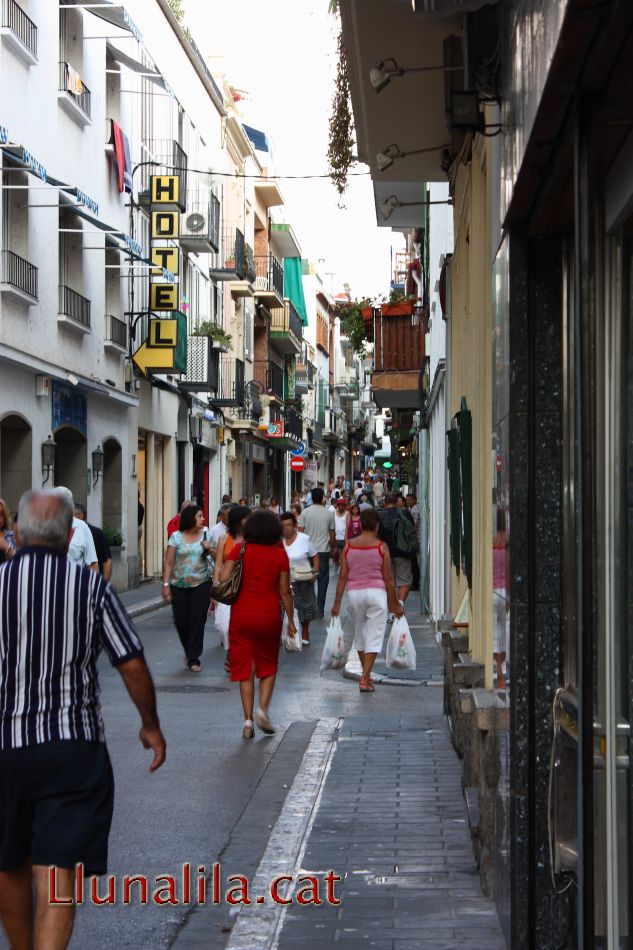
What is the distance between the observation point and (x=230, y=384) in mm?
42500

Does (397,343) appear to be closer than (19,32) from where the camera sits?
No

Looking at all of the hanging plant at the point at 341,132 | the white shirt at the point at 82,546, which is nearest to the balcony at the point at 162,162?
the white shirt at the point at 82,546

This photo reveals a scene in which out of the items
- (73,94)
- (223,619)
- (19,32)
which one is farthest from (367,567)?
(73,94)

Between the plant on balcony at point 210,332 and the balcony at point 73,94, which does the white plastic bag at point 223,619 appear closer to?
the balcony at point 73,94

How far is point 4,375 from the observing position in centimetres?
1989

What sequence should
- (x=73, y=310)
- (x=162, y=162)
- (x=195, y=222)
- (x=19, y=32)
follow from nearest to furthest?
1. (x=19, y=32)
2. (x=73, y=310)
3. (x=162, y=162)
4. (x=195, y=222)

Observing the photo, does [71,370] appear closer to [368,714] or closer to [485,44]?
[368,714]

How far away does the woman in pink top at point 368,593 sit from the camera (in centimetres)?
1362

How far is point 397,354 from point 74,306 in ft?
20.1

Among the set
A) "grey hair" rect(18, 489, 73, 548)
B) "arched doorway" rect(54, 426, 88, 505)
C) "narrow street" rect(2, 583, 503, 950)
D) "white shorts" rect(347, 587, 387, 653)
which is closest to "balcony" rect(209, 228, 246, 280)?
"arched doorway" rect(54, 426, 88, 505)

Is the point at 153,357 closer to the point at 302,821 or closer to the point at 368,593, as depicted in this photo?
the point at 368,593

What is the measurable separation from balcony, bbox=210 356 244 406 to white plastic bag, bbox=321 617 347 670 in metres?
27.2

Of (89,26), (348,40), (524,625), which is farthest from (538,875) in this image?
(89,26)

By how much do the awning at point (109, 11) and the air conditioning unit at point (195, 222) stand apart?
10.4m
